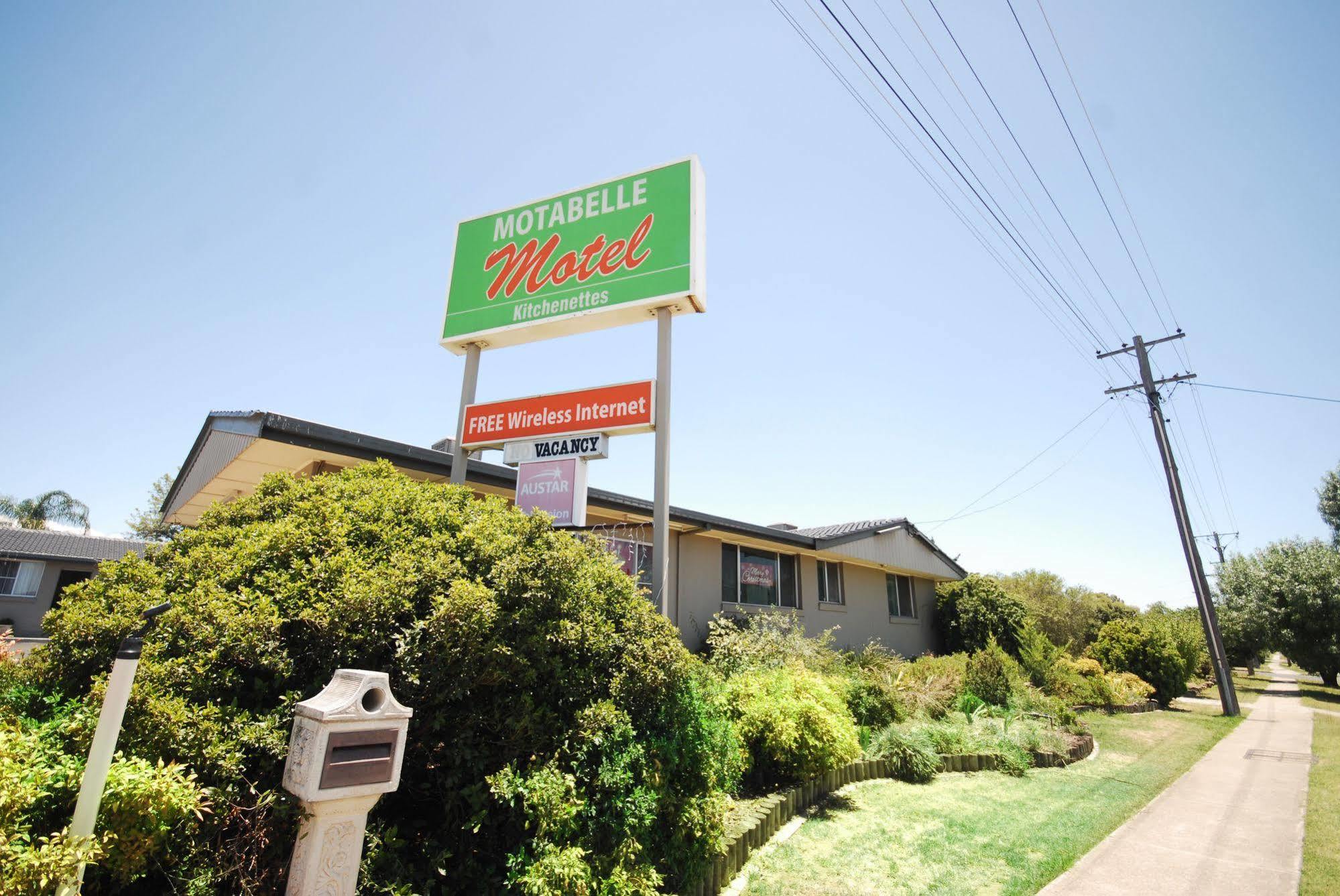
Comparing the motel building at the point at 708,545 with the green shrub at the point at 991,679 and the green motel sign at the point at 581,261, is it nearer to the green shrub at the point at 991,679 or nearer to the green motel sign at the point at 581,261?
the green motel sign at the point at 581,261

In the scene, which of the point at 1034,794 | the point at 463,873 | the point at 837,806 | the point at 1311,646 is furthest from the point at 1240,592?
the point at 463,873

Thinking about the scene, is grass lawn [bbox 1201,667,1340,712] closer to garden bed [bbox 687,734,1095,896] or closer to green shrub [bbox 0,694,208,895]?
garden bed [bbox 687,734,1095,896]

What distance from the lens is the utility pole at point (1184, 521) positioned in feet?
59.4

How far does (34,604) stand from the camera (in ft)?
89.1

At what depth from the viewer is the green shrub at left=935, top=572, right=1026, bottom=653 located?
2064 centimetres

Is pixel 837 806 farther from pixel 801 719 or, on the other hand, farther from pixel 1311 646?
pixel 1311 646

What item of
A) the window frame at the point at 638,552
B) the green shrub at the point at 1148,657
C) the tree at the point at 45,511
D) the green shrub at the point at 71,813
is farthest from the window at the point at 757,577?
the tree at the point at 45,511

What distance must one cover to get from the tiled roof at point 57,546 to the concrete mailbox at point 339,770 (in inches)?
1211

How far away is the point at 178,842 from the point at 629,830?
2499 mm

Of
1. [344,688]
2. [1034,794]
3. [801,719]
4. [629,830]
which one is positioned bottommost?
[1034,794]

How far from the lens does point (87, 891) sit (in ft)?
9.68

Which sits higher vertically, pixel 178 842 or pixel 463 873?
pixel 178 842

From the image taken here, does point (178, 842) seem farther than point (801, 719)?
No

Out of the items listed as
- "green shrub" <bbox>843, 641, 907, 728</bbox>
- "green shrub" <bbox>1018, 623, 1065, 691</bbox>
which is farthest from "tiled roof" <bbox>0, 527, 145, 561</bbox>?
"green shrub" <bbox>1018, 623, 1065, 691</bbox>
